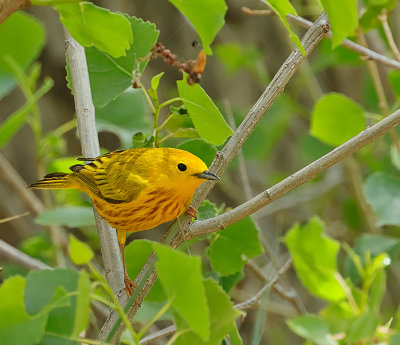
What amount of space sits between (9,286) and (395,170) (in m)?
2.13

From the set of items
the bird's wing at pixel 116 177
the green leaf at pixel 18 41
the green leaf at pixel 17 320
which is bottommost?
the green leaf at pixel 17 320

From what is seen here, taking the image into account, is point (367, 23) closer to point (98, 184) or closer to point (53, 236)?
point (98, 184)

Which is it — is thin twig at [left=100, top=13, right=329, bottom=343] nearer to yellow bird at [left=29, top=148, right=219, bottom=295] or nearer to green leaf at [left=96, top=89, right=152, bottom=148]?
yellow bird at [left=29, top=148, right=219, bottom=295]

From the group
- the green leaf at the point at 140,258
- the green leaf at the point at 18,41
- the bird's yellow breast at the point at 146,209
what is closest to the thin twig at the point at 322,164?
the green leaf at the point at 140,258

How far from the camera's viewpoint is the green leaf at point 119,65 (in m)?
1.47

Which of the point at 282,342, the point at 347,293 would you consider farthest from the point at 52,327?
the point at 282,342

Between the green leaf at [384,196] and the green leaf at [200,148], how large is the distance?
61 cm

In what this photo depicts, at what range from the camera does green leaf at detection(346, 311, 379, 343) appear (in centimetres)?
134

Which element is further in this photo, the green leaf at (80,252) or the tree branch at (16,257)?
the tree branch at (16,257)

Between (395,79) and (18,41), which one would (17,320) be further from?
(395,79)

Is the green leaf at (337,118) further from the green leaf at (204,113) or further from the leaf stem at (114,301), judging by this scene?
the leaf stem at (114,301)

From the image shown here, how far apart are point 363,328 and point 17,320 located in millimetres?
734

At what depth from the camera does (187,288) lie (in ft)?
2.64

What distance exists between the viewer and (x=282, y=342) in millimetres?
3283
